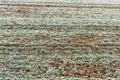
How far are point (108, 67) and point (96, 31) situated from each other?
360 inches

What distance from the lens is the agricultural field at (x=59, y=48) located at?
14078 millimetres

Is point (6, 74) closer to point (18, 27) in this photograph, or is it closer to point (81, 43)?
point (81, 43)

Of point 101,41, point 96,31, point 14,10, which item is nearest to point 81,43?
point 101,41

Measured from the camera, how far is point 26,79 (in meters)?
13.0

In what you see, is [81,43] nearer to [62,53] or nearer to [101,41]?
[101,41]

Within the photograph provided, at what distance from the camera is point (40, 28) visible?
81.1 feet

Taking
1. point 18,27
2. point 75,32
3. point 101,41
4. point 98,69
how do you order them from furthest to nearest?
point 18,27, point 75,32, point 101,41, point 98,69

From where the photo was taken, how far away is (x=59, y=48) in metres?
18.6

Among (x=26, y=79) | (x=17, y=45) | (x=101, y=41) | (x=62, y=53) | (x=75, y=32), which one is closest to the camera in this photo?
(x=26, y=79)

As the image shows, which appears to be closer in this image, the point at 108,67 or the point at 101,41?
the point at 108,67

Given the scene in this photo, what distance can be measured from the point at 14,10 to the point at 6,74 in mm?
21788

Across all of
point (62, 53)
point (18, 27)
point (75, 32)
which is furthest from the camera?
point (18, 27)

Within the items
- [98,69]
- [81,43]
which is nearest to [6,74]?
[98,69]

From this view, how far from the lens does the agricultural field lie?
14.1 meters
